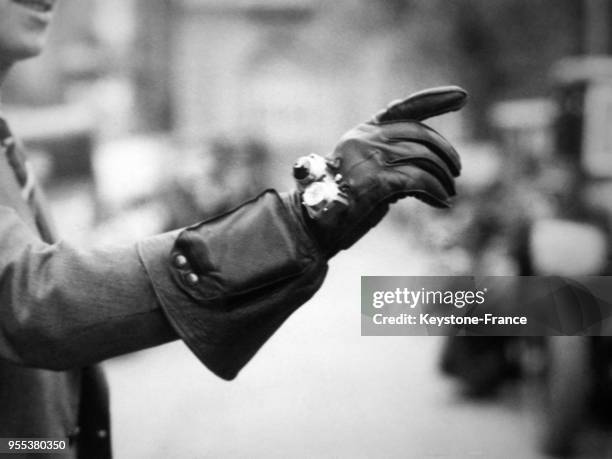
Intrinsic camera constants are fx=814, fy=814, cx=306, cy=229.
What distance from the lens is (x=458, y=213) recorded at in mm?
3521

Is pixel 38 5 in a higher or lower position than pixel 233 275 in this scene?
higher

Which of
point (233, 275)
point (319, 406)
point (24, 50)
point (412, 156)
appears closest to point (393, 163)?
point (412, 156)

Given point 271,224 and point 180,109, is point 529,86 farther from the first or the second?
point 271,224

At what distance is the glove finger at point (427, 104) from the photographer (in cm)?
96

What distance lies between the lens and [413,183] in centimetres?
95

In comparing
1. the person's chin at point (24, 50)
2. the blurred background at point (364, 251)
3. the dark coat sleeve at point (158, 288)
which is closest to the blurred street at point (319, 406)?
the blurred background at point (364, 251)

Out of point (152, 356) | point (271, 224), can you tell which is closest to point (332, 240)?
point (271, 224)

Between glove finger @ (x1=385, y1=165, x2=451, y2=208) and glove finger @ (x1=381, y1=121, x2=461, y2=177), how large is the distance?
1.2 inches

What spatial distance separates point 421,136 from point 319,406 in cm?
295

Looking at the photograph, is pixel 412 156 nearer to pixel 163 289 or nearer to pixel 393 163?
pixel 393 163

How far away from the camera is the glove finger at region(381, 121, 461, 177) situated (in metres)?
0.96

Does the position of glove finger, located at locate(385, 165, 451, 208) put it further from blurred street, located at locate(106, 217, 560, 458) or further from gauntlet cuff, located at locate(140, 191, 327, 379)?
blurred street, located at locate(106, 217, 560, 458)

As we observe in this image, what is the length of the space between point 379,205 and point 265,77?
22.1 meters

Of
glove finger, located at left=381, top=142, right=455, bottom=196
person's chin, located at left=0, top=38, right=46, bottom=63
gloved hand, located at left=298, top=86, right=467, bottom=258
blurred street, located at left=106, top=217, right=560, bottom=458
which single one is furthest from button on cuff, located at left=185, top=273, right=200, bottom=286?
blurred street, located at left=106, top=217, right=560, bottom=458
